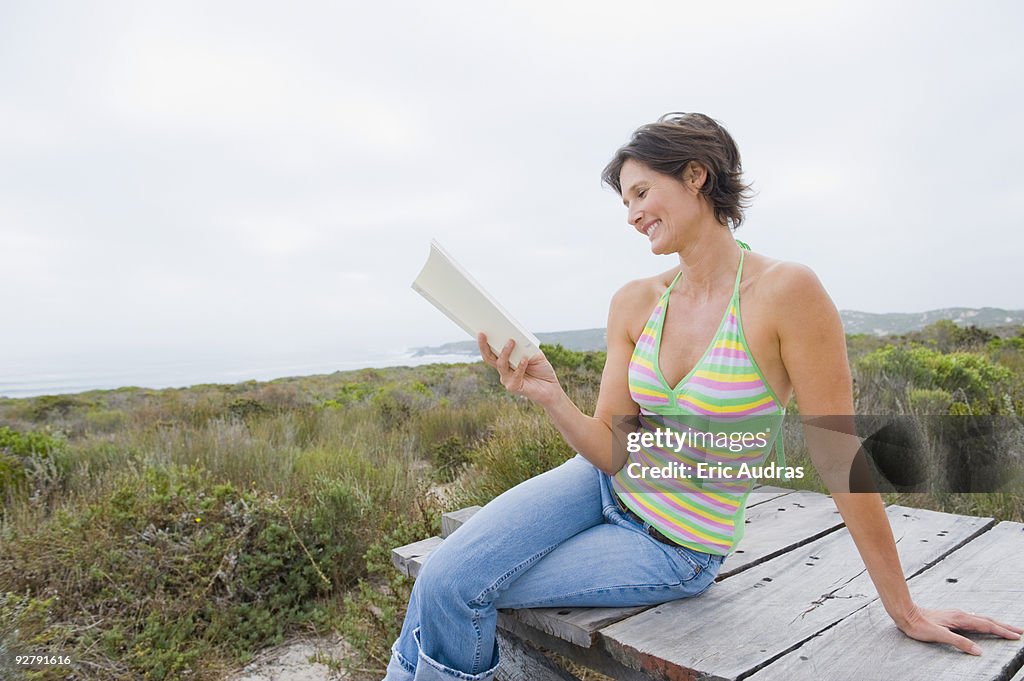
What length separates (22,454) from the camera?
484cm

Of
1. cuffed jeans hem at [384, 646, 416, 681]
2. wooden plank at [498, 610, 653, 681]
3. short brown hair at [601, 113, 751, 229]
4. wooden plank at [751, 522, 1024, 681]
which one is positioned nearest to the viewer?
wooden plank at [751, 522, 1024, 681]

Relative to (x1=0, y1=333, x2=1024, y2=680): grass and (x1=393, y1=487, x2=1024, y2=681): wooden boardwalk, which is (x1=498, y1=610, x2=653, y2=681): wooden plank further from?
(x1=0, y1=333, x2=1024, y2=680): grass

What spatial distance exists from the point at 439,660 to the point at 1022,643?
127 cm

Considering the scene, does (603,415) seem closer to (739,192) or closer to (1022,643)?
(739,192)

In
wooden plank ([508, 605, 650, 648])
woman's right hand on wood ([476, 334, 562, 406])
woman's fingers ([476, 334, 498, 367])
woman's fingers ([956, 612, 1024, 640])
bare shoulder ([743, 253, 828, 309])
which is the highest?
bare shoulder ([743, 253, 828, 309])

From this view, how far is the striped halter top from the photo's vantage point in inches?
61.9

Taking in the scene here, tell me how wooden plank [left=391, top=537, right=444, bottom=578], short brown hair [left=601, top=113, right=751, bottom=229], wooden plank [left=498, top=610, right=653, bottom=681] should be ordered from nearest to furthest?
wooden plank [left=498, top=610, right=653, bottom=681], short brown hair [left=601, top=113, right=751, bottom=229], wooden plank [left=391, top=537, right=444, bottom=578]

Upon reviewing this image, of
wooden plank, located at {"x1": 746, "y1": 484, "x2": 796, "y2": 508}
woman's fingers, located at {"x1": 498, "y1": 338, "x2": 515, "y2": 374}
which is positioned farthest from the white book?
wooden plank, located at {"x1": 746, "y1": 484, "x2": 796, "y2": 508}

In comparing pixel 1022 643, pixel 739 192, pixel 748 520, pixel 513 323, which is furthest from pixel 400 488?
pixel 1022 643

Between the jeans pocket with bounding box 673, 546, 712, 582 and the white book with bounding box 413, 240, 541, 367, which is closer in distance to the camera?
the white book with bounding box 413, 240, 541, 367

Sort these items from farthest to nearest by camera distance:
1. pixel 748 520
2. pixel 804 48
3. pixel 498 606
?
1. pixel 804 48
2. pixel 748 520
3. pixel 498 606

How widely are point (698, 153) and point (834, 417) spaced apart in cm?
79

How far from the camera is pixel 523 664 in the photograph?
6.62 ft

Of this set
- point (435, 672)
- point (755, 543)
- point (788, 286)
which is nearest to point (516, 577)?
point (435, 672)
